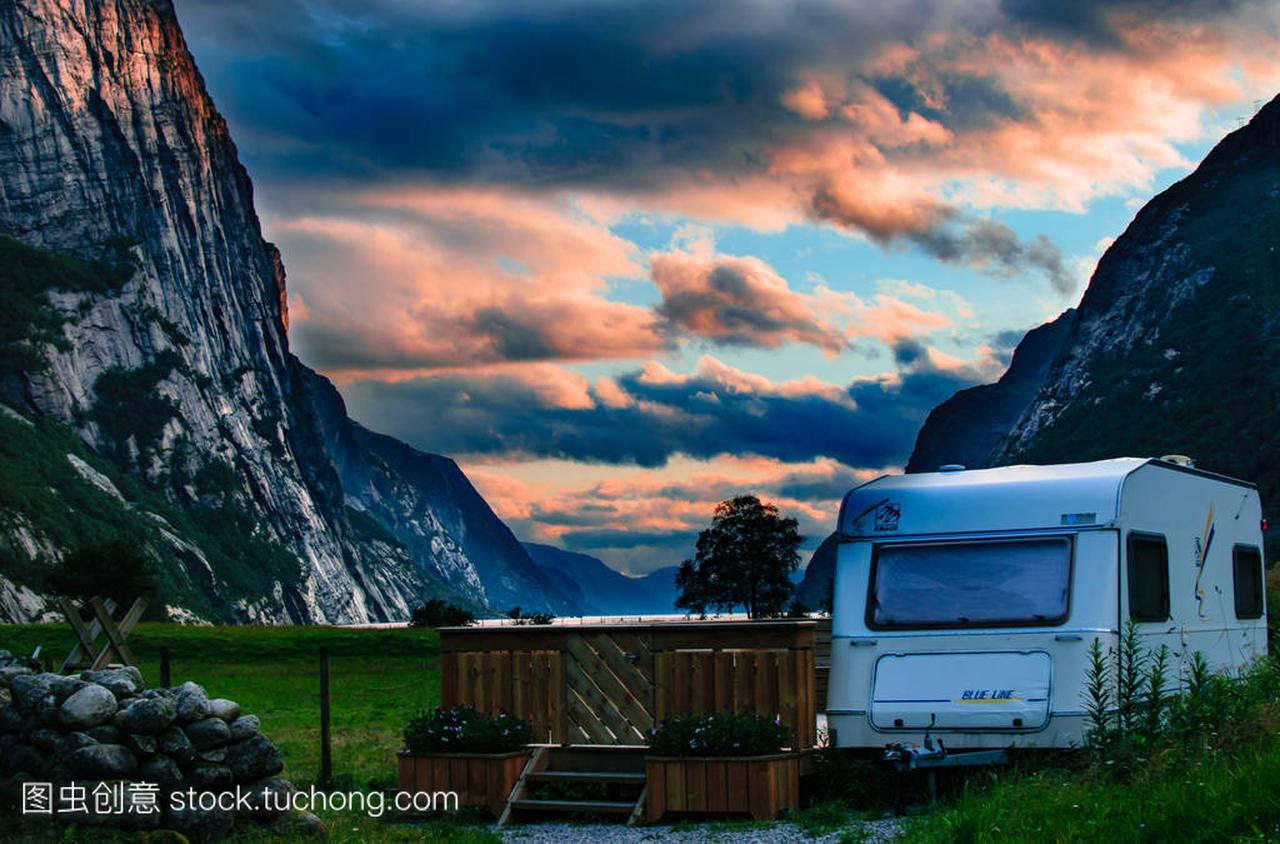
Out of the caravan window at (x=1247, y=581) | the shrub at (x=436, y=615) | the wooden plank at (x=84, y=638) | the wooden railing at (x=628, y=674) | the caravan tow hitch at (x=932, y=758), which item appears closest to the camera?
the caravan tow hitch at (x=932, y=758)

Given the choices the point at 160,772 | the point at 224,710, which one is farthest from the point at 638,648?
the point at 160,772

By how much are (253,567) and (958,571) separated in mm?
192819

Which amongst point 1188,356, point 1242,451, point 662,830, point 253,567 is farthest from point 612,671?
point 253,567

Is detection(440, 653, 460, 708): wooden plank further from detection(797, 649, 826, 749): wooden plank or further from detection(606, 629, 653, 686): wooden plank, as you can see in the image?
detection(797, 649, 826, 749): wooden plank

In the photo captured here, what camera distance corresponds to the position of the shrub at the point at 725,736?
15289mm

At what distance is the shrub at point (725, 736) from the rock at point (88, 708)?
546 centimetres

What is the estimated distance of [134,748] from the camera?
1364 centimetres

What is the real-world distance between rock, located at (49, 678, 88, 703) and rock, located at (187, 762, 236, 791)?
4.26 feet

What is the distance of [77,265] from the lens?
200 metres

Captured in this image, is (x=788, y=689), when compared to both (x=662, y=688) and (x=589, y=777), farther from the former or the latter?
(x=589, y=777)

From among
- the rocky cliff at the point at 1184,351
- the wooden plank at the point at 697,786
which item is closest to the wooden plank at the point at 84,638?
the wooden plank at the point at 697,786

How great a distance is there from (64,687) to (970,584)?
29.2ft

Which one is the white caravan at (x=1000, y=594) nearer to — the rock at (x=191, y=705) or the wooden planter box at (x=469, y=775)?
the wooden planter box at (x=469, y=775)

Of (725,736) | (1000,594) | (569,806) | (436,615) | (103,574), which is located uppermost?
(1000,594)
